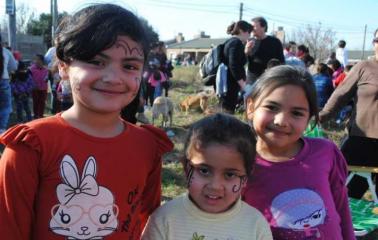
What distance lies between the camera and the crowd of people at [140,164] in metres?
1.40

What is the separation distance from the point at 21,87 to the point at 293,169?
7.66 m

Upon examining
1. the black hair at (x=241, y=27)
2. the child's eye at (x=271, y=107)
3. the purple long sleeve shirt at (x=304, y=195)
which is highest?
the black hair at (x=241, y=27)

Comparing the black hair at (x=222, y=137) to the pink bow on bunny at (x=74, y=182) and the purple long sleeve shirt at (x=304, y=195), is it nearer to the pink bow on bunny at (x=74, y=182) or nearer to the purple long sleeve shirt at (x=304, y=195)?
the purple long sleeve shirt at (x=304, y=195)

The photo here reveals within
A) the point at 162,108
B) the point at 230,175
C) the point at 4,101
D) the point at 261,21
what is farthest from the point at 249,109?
the point at 162,108

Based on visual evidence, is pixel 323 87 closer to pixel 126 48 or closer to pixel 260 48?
pixel 260 48

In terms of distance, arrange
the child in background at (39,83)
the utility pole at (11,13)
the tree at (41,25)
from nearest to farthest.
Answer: the child in background at (39,83)
the utility pole at (11,13)
the tree at (41,25)

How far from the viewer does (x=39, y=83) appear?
9062 millimetres

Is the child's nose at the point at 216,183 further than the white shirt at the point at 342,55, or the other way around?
the white shirt at the point at 342,55

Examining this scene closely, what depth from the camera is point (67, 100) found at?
5438mm

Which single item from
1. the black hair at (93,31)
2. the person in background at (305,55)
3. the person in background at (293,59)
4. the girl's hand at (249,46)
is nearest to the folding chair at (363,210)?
the person in background at (293,59)

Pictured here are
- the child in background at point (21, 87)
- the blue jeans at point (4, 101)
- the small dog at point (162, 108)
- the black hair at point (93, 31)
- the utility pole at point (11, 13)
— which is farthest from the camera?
the utility pole at point (11, 13)

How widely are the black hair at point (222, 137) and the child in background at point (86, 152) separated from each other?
0.20 metres

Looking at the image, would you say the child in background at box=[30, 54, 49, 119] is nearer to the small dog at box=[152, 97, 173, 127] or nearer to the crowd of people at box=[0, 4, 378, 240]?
the small dog at box=[152, 97, 173, 127]

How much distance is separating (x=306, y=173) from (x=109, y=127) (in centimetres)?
85
